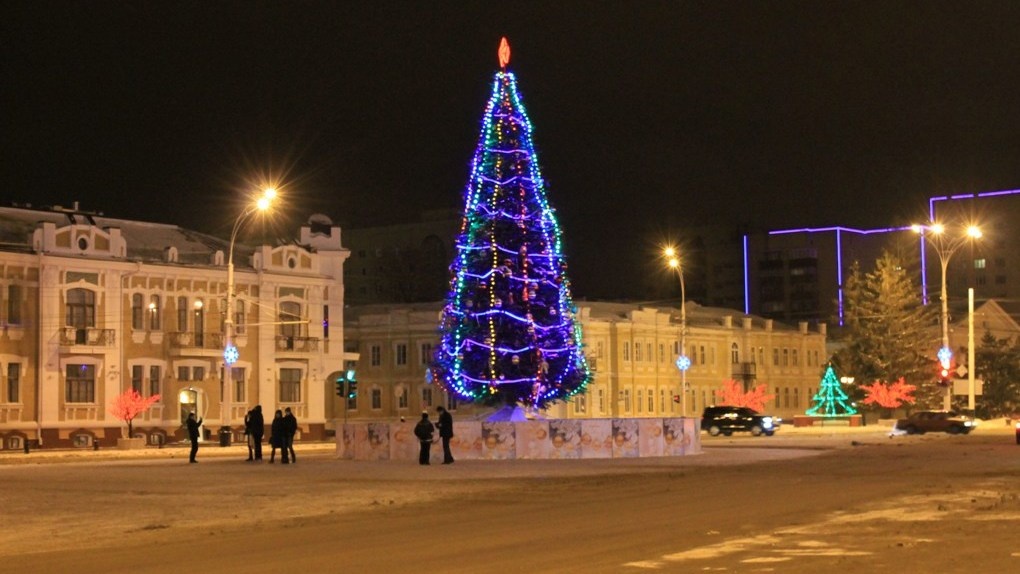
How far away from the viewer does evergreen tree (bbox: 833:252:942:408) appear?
103 meters

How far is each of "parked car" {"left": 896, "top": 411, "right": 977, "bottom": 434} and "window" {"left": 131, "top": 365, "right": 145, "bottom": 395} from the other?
1413 inches

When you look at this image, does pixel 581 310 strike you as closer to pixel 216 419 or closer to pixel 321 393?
pixel 321 393

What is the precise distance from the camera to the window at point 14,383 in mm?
67438

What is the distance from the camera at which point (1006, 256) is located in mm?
167125

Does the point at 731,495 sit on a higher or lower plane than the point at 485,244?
lower

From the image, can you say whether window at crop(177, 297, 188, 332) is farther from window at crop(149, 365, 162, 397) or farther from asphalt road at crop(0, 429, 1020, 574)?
asphalt road at crop(0, 429, 1020, 574)

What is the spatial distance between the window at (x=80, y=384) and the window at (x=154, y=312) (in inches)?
160

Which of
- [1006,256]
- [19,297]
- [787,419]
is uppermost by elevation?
[1006,256]

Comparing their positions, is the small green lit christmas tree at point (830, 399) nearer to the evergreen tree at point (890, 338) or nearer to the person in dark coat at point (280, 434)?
the evergreen tree at point (890, 338)

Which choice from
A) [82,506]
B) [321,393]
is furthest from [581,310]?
[82,506]

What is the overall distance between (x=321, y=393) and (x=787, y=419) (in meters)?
42.4

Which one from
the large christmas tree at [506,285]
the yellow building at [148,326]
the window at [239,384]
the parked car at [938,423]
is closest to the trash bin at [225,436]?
the yellow building at [148,326]

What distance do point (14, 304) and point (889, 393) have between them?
5804 centimetres

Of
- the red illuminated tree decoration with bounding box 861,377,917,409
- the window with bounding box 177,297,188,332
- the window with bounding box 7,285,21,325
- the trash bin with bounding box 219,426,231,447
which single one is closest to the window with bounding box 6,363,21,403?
the window with bounding box 7,285,21,325
